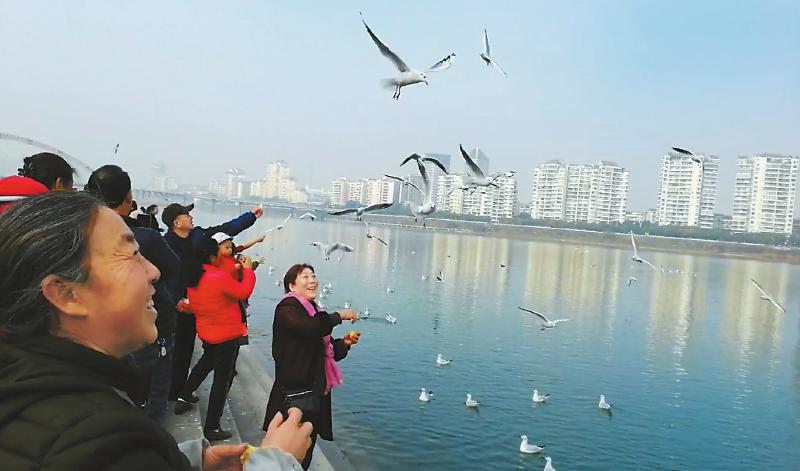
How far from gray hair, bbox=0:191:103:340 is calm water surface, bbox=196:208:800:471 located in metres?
6.81

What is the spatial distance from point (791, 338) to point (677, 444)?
44.9 ft

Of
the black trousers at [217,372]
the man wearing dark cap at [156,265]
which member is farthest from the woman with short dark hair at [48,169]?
the black trousers at [217,372]

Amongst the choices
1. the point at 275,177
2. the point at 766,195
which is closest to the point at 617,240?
the point at 766,195

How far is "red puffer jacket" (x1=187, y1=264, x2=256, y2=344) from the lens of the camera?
4375mm

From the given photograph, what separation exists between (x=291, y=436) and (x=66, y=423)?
0.58 m

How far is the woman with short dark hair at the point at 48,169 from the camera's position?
292 cm

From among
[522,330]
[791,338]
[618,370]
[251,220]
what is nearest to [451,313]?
[522,330]

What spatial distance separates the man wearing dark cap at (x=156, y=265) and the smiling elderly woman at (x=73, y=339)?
1.80 m

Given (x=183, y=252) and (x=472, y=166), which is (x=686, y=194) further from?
(x=183, y=252)

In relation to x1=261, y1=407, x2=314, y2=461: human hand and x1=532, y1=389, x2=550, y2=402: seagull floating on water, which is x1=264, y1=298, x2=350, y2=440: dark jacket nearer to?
x1=261, y1=407, x2=314, y2=461: human hand

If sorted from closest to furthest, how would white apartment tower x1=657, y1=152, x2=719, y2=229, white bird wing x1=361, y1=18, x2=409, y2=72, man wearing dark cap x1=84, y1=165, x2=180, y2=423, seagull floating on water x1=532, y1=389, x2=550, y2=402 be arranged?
man wearing dark cap x1=84, y1=165, x2=180, y2=423 < white bird wing x1=361, y1=18, x2=409, y2=72 < seagull floating on water x1=532, y1=389, x2=550, y2=402 < white apartment tower x1=657, y1=152, x2=719, y2=229

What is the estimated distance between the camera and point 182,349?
5281 mm

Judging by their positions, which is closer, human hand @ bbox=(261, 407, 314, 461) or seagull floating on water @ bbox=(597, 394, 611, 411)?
human hand @ bbox=(261, 407, 314, 461)

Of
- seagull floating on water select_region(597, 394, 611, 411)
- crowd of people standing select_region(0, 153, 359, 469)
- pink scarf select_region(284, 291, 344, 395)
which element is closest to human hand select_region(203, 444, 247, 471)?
crowd of people standing select_region(0, 153, 359, 469)
